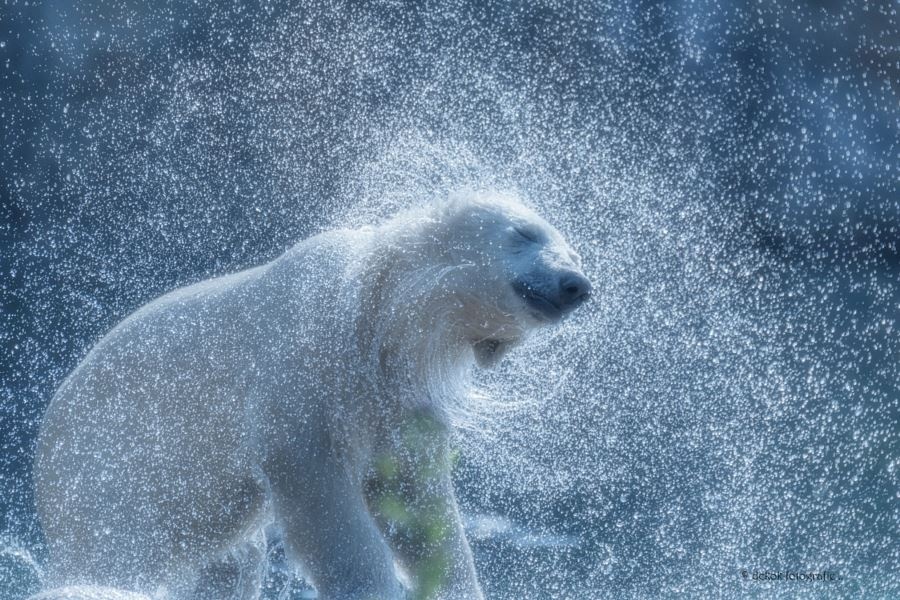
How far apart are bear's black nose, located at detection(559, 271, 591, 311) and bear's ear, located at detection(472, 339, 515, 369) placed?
0.79 ft

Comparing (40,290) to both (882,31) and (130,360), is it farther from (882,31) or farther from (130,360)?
(882,31)

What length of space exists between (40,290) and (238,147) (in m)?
1.24

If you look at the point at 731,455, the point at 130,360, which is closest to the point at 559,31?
the point at 731,455

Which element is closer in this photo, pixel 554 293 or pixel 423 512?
pixel 554 293

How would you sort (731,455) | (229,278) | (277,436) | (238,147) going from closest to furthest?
(277,436)
(229,278)
(238,147)
(731,455)

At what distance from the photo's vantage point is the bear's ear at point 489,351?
6.76 feet

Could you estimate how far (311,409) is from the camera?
1.98 meters

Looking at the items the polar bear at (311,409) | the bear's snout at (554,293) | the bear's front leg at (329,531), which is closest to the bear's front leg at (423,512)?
the polar bear at (311,409)

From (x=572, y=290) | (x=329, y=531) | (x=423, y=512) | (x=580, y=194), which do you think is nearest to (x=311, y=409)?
(x=329, y=531)

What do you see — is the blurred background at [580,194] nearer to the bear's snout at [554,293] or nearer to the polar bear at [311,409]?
the polar bear at [311,409]

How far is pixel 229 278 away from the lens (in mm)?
2340

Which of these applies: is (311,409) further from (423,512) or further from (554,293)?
(554,293)

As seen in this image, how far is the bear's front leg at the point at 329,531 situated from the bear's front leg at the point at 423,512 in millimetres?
110

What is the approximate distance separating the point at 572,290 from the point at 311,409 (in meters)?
0.59
